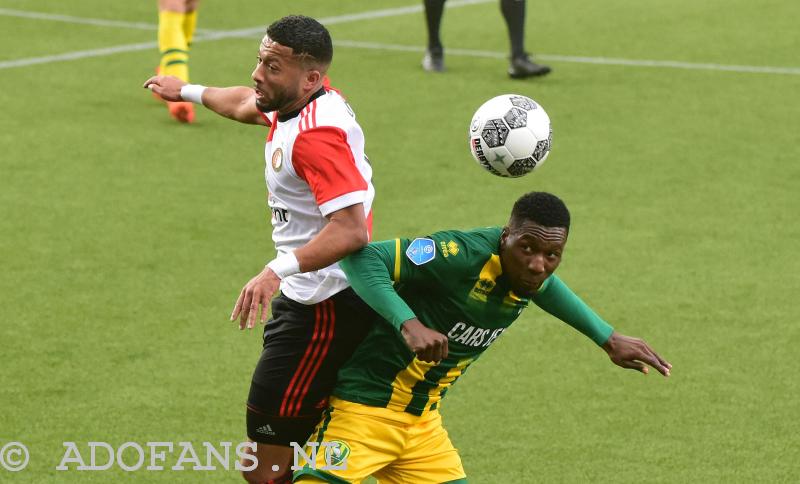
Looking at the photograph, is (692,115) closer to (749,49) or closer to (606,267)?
(749,49)

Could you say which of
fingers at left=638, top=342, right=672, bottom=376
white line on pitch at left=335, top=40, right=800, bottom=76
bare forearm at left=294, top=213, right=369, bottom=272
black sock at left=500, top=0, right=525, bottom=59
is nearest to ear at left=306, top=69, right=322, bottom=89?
bare forearm at left=294, top=213, right=369, bottom=272

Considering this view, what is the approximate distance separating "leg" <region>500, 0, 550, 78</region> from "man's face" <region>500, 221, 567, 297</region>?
850 cm

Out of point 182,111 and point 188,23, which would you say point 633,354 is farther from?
point 188,23

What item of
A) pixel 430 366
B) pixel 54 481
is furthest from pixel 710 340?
pixel 54 481

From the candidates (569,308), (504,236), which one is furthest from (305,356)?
(569,308)

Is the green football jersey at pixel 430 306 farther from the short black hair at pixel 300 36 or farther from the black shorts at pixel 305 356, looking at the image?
the short black hair at pixel 300 36

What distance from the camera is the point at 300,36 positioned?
506 centimetres

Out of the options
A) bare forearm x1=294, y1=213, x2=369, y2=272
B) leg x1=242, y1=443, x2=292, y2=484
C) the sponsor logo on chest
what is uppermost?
bare forearm x1=294, y1=213, x2=369, y2=272

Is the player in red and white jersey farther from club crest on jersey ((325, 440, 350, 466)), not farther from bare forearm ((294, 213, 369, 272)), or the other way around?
club crest on jersey ((325, 440, 350, 466))

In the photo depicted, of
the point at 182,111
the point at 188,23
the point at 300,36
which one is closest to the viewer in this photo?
the point at 300,36

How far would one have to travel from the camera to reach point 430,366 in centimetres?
506

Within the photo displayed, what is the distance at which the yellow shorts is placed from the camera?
193 inches

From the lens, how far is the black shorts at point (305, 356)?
5.18 m

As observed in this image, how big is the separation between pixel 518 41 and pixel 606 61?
5.08 feet
